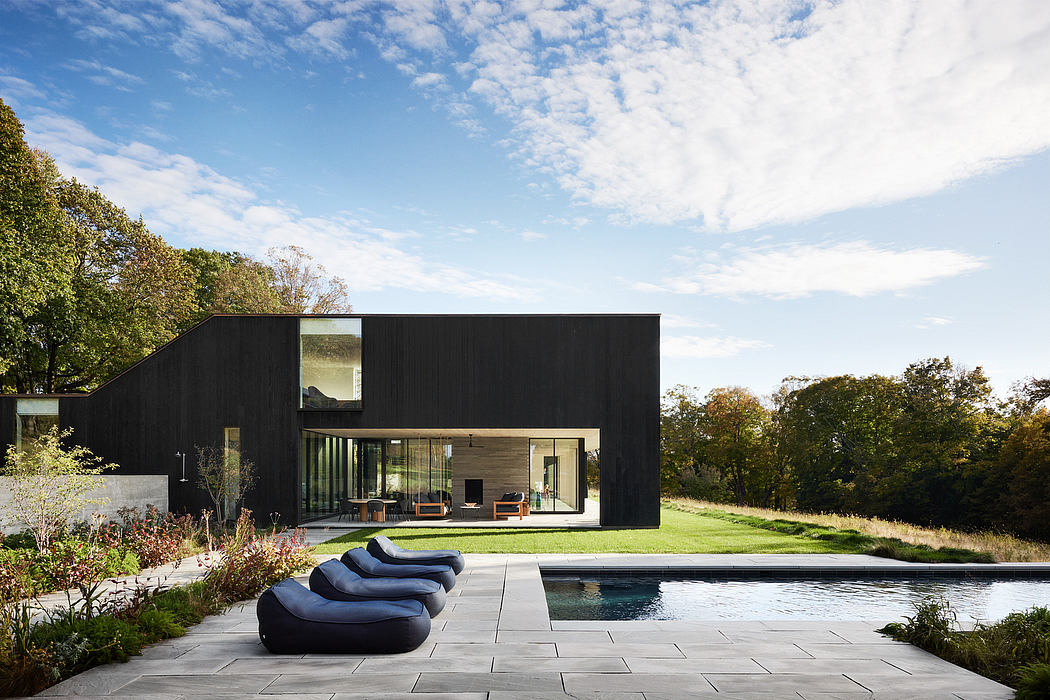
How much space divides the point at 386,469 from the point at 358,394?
499cm

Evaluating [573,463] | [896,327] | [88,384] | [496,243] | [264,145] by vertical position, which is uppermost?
[264,145]

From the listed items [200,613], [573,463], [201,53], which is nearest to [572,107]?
[201,53]

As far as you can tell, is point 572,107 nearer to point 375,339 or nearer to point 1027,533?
point 375,339

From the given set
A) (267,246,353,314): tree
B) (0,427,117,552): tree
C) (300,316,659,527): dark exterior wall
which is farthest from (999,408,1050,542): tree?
(0,427,117,552): tree

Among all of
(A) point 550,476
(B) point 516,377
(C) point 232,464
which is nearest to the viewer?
(C) point 232,464

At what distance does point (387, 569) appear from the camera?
29.7 feet

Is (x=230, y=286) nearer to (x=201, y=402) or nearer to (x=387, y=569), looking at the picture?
(x=201, y=402)

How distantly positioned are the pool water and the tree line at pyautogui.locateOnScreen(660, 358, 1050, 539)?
2079 centimetres

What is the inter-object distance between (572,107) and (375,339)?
7623 mm

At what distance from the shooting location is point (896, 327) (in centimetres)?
3744

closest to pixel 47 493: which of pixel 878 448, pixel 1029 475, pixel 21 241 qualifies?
pixel 21 241

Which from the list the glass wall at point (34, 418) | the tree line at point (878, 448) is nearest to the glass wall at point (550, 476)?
the glass wall at point (34, 418)

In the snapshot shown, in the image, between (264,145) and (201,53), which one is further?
(264,145)

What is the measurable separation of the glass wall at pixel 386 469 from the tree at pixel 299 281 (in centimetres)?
1050
